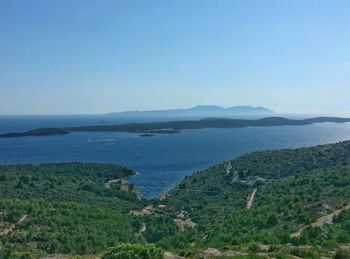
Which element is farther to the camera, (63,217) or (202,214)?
(202,214)

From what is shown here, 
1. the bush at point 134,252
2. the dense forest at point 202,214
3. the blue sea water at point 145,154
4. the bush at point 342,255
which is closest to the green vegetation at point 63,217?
the dense forest at point 202,214

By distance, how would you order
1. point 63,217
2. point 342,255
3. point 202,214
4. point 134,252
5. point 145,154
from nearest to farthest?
point 134,252 < point 342,255 < point 63,217 < point 202,214 < point 145,154

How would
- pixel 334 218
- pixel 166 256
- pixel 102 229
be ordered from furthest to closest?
pixel 102 229 < pixel 334 218 < pixel 166 256

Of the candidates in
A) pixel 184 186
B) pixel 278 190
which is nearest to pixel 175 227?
pixel 278 190

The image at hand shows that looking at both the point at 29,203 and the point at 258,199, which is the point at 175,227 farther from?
the point at 29,203

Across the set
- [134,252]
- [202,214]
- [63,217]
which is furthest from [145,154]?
[134,252]

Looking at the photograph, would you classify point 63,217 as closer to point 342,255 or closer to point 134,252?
point 134,252
